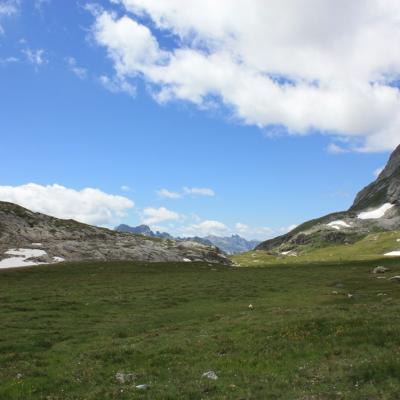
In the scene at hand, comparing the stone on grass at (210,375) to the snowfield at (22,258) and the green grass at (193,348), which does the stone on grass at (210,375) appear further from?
the snowfield at (22,258)

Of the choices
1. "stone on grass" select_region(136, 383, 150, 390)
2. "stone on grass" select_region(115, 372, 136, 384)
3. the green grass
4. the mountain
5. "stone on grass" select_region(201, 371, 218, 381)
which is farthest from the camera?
the mountain

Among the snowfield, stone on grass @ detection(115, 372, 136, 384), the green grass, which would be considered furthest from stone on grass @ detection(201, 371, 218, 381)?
the snowfield

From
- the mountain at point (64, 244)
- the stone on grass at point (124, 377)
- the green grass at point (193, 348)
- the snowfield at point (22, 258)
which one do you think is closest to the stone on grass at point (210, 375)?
the green grass at point (193, 348)

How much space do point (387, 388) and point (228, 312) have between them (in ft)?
90.9

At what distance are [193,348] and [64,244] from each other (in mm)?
96659

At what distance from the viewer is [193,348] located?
2644cm

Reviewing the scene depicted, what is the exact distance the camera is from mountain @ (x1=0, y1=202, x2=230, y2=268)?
4207 inches

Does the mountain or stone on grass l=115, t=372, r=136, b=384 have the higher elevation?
the mountain

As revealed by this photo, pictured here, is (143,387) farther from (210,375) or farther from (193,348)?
(193,348)

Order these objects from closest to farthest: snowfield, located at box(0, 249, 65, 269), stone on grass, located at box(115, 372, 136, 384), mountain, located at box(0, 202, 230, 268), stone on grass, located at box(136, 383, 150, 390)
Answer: stone on grass, located at box(136, 383, 150, 390) < stone on grass, located at box(115, 372, 136, 384) < snowfield, located at box(0, 249, 65, 269) < mountain, located at box(0, 202, 230, 268)

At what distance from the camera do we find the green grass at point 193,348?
18562 mm

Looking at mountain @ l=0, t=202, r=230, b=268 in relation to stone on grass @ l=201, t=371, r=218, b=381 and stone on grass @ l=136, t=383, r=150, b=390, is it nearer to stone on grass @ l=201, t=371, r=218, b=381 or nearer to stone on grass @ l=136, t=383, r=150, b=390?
stone on grass @ l=136, t=383, r=150, b=390

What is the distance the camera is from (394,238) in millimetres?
186875

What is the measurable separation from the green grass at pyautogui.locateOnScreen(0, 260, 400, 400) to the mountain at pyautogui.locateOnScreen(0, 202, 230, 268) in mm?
53647
